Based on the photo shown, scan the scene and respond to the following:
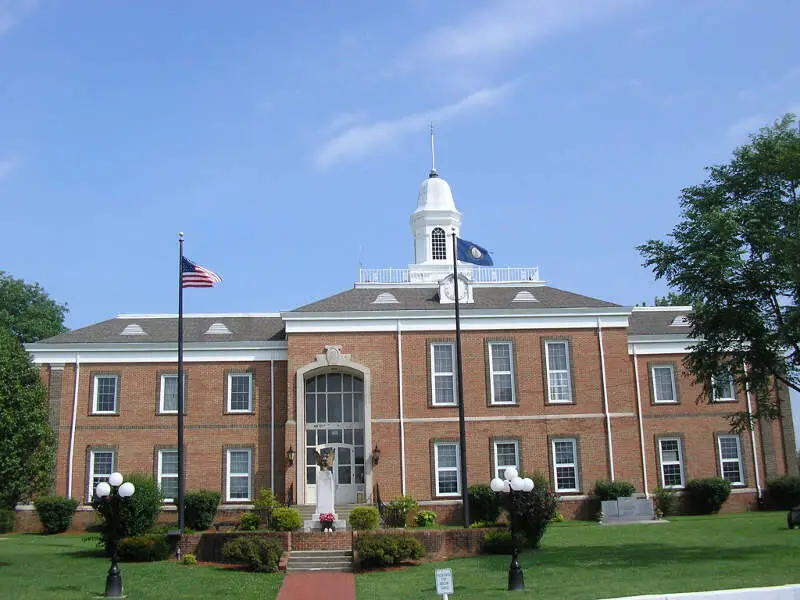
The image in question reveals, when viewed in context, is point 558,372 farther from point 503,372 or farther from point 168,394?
point 168,394

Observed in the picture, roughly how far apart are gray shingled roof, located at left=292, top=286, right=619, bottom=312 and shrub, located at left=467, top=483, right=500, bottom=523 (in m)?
7.95

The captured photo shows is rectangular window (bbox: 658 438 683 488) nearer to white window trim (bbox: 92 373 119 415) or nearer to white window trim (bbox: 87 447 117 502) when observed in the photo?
white window trim (bbox: 87 447 117 502)

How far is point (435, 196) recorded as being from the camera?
46.8m

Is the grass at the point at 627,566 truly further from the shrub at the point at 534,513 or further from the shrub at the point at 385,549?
the shrub at the point at 534,513

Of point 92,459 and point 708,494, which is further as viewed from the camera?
point 92,459

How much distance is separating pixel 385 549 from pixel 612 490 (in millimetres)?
14433

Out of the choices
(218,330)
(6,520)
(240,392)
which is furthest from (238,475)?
(6,520)

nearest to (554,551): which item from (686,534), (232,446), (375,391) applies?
(686,534)

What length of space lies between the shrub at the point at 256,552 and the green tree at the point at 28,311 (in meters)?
36.2

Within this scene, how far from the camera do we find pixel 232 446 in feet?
124

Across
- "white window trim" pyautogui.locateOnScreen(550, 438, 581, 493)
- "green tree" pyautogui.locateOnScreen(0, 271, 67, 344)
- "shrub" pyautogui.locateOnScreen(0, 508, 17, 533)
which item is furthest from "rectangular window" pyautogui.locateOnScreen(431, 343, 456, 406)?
"green tree" pyautogui.locateOnScreen(0, 271, 67, 344)

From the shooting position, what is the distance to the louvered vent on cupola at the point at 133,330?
40.0 metres

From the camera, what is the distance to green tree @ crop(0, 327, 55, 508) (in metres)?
33.1

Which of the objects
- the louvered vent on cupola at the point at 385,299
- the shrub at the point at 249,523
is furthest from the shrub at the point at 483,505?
the shrub at the point at 249,523
